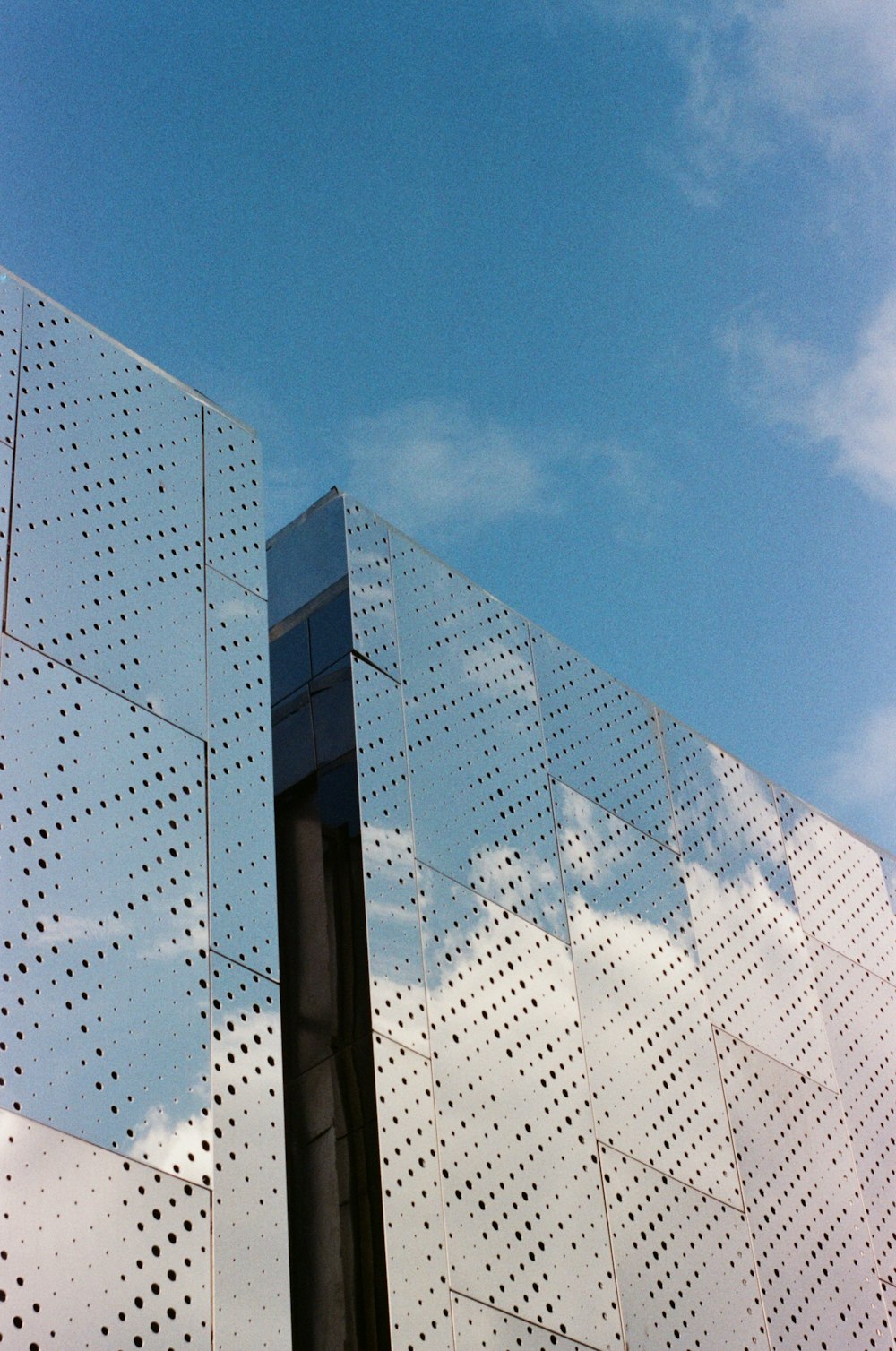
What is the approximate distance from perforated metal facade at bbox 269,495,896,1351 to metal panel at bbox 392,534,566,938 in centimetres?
3

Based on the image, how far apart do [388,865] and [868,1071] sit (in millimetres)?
6354

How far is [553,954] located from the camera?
11.8m

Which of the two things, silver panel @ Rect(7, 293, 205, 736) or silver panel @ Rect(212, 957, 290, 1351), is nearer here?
silver panel @ Rect(212, 957, 290, 1351)

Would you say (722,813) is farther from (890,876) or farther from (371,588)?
(371,588)

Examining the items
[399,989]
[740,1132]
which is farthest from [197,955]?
[740,1132]

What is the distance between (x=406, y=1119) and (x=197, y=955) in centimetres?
176

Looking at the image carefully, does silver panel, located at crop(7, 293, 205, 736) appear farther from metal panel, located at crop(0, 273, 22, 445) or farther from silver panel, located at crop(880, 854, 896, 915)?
silver panel, located at crop(880, 854, 896, 915)

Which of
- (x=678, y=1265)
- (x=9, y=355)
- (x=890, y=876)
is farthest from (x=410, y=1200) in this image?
(x=890, y=876)

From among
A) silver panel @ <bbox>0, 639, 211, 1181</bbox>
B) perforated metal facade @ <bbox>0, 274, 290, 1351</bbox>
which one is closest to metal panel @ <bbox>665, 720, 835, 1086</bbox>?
perforated metal facade @ <bbox>0, 274, 290, 1351</bbox>

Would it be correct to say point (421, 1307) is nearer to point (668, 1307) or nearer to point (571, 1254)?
point (571, 1254)

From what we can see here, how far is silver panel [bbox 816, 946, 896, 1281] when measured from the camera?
1370 centimetres

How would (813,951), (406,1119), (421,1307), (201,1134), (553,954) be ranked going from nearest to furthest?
(201,1134) < (421,1307) < (406,1119) < (553,954) < (813,951)

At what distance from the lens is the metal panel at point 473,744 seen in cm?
1146

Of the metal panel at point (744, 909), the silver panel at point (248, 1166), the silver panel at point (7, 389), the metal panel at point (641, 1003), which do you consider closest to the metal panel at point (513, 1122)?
the metal panel at point (641, 1003)
